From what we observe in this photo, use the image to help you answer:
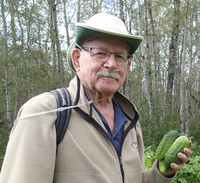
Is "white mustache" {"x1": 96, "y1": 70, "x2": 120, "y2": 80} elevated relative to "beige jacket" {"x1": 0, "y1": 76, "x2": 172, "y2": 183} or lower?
elevated

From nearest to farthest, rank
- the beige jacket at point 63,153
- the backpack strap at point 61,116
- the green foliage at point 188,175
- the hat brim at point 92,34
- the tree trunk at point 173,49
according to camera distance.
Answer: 1. the beige jacket at point 63,153
2. the backpack strap at point 61,116
3. the hat brim at point 92,34
4. the green foliage at point 188,175
5. the tree trunk at point 173,49

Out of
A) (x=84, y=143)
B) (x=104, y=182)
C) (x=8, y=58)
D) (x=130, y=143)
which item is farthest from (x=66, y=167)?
(x=8, y=58)

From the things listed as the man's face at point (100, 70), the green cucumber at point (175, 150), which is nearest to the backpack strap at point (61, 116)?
the man's face at point (100, 70)

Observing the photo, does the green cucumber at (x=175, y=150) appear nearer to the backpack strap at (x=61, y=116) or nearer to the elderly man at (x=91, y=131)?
the elderly man at (x=91, y=131)

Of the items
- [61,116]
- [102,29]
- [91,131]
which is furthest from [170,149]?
[102,29]

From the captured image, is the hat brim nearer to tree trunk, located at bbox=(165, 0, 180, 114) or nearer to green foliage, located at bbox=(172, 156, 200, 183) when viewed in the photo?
green foliage, located at bbox=(172, 156, 200, 183)

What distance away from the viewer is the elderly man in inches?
48.8

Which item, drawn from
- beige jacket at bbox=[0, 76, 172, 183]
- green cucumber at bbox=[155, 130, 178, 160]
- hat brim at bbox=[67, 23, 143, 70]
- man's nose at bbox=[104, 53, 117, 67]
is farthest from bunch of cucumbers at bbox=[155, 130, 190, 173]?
hat brim at bbox=[67, 23, 143, 70]

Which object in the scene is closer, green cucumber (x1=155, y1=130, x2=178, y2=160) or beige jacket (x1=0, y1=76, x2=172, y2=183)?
beige jacket (x1=0, y1=76, x2=172, y2=183)

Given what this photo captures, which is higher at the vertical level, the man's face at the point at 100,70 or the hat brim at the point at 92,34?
the hat brim at the point at 92,34

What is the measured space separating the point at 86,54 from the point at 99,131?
69cm

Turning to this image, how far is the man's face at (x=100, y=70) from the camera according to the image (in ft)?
5.97

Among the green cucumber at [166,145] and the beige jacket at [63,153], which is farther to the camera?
the green cucumber at [166,145]

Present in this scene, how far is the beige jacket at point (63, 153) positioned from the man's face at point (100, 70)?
5.7 inches
